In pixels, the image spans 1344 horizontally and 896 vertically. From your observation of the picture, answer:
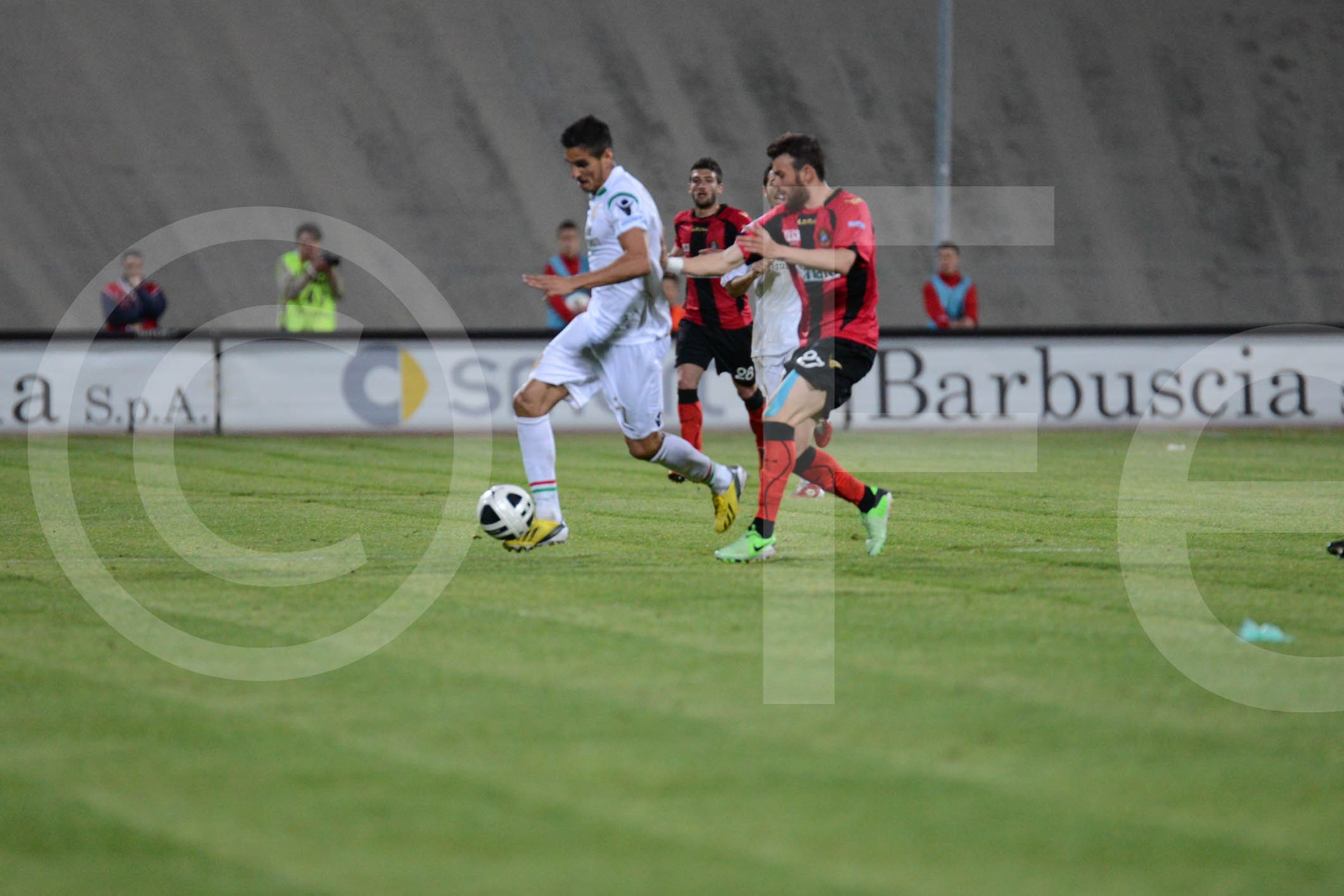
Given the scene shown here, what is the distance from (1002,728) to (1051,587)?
2.96 metres

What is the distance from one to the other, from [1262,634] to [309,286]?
1497cm

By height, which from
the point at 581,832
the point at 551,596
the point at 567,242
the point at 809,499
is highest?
the point at 567,242

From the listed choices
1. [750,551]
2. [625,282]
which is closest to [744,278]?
[625,282]

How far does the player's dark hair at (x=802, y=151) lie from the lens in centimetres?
894

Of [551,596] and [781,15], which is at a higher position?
[781,15]

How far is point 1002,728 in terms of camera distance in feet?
16.6

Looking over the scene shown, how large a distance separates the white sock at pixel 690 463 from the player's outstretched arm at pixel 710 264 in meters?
1.15

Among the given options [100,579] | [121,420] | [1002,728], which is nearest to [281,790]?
[1002,728]

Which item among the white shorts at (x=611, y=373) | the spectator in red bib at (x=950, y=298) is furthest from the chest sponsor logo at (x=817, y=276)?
the spectator in red bib at (x=950, y=298)

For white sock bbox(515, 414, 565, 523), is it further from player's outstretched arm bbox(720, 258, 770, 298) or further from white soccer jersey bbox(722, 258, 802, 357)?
white soccer jersey bbox(722, 258, 802, 357)

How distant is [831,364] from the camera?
890 centimetres

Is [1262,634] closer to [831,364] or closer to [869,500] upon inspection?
[869,500]

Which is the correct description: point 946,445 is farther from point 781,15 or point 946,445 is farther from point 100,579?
point 781,15

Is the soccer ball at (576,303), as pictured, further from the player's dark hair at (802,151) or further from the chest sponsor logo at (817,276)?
the player's dark hair at (802,151)
